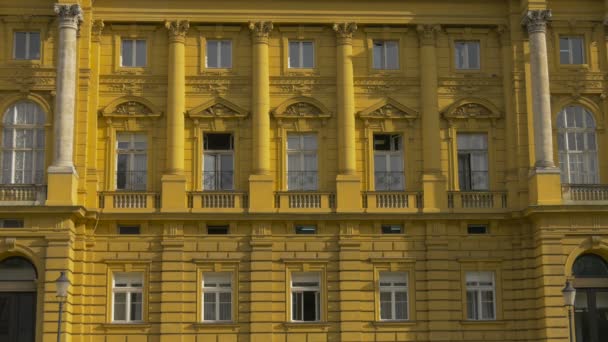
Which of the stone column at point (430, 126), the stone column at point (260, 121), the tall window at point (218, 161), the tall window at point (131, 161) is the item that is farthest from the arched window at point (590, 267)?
the tall window at point (131, 161)

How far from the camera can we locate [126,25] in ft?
136

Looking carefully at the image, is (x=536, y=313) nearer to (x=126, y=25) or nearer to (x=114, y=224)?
(x=114, y=224)

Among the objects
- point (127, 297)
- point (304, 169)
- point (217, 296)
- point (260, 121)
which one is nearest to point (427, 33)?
point (304, 169)

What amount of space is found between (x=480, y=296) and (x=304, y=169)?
27.3 ft

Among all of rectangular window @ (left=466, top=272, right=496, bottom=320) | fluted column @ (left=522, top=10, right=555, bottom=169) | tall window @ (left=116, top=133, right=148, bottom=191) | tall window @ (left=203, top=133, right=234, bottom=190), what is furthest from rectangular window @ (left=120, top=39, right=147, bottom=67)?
rectangular window @ (left=466, top=272, right=496, bottom=320)

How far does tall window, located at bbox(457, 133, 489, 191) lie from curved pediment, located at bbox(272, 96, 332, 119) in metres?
5.48

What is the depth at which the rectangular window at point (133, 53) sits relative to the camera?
41469 mm

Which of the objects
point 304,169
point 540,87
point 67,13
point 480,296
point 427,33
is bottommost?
point 480,296

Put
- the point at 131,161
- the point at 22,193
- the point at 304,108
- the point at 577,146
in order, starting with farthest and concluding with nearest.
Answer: the point at 577,146
the point at 304,108
the point at 131,161
the point at 22,193

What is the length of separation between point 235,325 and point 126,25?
1252 cm

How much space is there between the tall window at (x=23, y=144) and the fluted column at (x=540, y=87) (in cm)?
1883

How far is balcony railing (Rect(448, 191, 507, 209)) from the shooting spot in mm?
40812

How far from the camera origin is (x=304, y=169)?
41.0 m

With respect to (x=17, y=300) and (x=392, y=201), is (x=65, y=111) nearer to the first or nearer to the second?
(x=17, y=300)
